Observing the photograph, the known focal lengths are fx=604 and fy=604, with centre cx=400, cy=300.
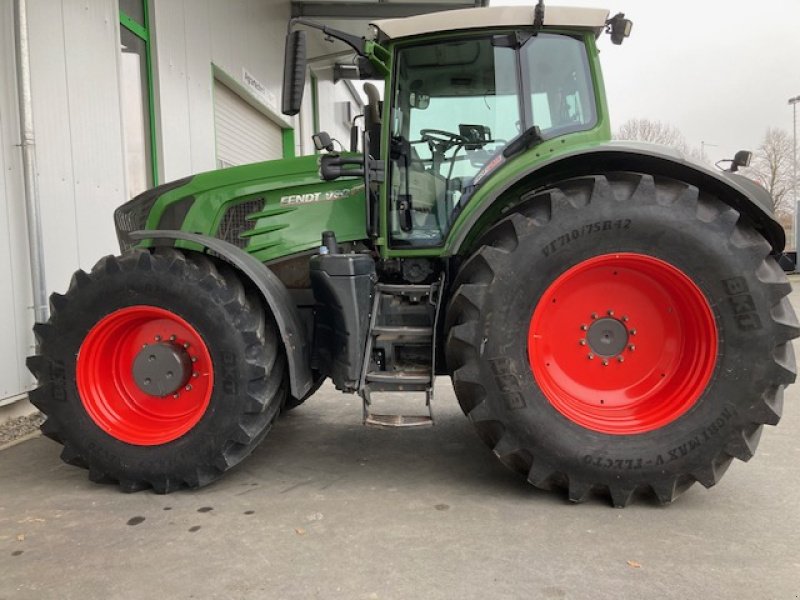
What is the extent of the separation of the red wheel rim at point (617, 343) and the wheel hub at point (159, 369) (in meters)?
1.78

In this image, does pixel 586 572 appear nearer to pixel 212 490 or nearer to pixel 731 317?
pixel 731 317

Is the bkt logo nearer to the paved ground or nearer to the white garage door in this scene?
the paved ground

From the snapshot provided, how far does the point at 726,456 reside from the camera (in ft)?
8.83

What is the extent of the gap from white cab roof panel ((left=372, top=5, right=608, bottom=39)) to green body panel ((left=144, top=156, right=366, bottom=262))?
924 mm

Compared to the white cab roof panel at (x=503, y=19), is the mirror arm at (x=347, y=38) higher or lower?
lower

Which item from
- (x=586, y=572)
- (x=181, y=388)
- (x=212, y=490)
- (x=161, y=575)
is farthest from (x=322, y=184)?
(x=586, y=572)


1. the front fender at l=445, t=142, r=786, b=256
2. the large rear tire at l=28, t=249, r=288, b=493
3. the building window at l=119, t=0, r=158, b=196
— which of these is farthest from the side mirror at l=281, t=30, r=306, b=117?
the building window at l=119, t=0, r=158, b=196

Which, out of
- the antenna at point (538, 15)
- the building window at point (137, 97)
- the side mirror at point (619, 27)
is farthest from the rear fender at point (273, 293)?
the building window at point (137, 97)

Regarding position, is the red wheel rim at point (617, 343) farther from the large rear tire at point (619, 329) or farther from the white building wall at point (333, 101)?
the white building wall at point (333, 101)

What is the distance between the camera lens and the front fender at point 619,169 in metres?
2.81

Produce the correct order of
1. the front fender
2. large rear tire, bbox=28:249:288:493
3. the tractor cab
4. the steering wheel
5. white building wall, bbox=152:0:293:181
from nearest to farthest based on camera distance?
the front fender < large rear tire, bbox=28:249:288:493 < the tractor cab < the steering wheel < white building wall, bbox=152:0:293:181

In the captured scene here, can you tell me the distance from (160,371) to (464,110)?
6.91 ft

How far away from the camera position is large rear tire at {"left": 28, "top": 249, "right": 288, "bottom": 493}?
2.92 meters

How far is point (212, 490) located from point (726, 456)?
243 cm
